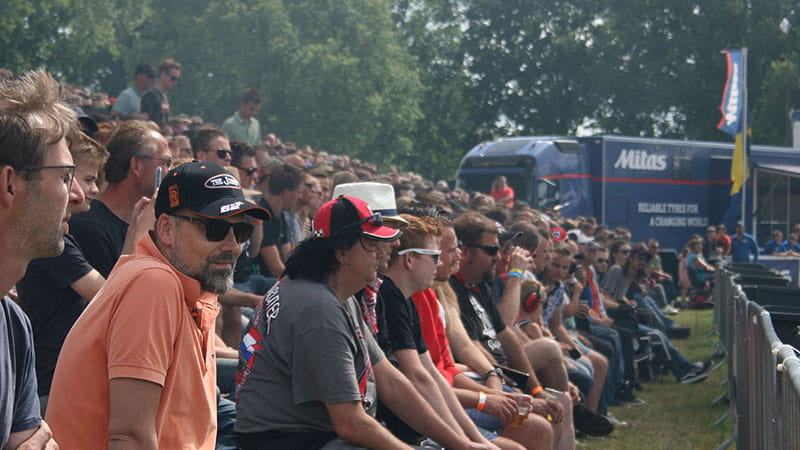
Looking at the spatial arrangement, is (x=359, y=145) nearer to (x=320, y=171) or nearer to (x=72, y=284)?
(x=320, y=171)

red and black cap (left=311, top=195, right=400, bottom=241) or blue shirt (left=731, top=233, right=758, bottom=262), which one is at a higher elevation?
red and black cap (left=311, top=195, right=400, bottom=241)

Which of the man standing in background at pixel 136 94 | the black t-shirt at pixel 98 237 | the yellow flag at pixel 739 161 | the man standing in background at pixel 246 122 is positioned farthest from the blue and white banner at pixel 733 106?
the black t-shirt at pixel 98 237

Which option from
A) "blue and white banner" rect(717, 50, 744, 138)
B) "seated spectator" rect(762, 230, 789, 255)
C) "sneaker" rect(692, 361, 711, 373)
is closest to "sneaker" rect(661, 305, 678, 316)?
"blue and white banner" rect(717, 50, 744, 138)

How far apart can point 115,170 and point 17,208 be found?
272 centimetres

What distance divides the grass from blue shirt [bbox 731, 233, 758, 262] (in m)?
9.90

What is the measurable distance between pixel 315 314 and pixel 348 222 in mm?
565

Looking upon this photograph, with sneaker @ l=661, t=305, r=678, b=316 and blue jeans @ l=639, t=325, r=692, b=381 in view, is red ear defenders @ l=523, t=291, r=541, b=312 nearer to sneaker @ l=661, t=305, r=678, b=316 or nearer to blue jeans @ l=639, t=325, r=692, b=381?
blue jeans @ l=639, t=325, r=692, b=381

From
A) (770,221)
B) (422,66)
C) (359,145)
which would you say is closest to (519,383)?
(770,221)

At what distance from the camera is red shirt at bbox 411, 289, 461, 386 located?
6.18 metres

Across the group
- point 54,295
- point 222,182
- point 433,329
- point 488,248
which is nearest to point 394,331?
point 433,329

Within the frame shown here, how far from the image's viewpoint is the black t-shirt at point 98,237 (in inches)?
185

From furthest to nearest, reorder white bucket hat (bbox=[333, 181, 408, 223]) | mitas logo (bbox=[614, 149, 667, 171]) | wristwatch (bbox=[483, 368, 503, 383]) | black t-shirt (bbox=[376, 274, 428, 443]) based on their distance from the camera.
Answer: mitas logo (bbox=[614, 149, 667, 171]), wristwatch (bbox=[483, 368, 503, 383]), white bucket hat (bbox=[333, 181, 408, 223]), black t-shirt (bbox=[376, 274, 428, 443])

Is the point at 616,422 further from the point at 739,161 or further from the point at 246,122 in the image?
the point at 739,161

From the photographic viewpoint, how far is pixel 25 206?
231cm
